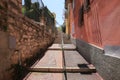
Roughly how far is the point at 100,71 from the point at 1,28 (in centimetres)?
282

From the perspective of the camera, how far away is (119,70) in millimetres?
3523

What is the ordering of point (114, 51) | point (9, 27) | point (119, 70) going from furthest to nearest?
point (9, 27) < point (114, 51) < point (119, 70)

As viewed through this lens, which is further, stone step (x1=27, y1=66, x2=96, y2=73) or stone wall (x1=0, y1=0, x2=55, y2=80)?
stone step (x1=27, y1=66, x2=96, y2=73)

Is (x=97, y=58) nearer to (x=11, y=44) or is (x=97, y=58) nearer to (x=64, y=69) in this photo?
(x=64, y=69)

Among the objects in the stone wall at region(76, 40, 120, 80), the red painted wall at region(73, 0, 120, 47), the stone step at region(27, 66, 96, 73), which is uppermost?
the red painted wall at region(73, 0, 120, 47)

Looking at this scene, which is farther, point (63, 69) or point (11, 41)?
point (63, 69)

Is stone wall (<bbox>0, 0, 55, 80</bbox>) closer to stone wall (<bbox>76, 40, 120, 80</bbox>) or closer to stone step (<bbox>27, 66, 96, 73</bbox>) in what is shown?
stone step (<bbox>27, 66, 96, 73</bbox>)

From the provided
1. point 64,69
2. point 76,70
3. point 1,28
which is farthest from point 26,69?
point 1,28

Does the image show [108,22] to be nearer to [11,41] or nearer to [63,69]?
[63,69]

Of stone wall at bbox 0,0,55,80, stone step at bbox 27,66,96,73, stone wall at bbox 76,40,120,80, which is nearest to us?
stone wall at bbox 76,40,120,80

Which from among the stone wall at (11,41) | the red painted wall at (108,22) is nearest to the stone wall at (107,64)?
the red painted wall at (108,22)

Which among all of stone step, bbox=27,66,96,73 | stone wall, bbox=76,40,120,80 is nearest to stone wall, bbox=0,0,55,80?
stone step, bbox=27,66,96,73

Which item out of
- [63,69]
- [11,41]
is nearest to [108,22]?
[63,69]

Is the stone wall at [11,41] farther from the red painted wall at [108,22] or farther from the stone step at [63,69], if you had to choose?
the red painted wall at [108,22]
